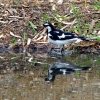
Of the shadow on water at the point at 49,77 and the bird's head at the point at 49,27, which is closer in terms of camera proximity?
the shadow on water at the point at 49,77

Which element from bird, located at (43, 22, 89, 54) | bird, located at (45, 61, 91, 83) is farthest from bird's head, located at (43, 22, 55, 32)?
bird, located at (45, 61, 91, 83)

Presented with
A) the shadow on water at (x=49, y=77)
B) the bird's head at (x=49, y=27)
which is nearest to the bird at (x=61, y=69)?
the shadow on water at (x=49, y=77)

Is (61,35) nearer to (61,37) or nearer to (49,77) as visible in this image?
(61,37)

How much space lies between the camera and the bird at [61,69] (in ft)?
36.5

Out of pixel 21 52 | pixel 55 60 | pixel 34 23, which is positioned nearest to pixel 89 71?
pixel 55 60

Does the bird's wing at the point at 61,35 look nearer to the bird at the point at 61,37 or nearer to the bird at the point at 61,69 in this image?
the bird at the point at 61,37

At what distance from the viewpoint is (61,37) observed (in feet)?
42.3

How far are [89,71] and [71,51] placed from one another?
75.3 inches

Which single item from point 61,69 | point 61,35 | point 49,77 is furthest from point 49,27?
point 49,77

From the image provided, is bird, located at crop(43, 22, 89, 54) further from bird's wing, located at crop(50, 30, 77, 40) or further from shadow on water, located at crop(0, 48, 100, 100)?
shadow on water, located at crop(0, 48, 100, 100)

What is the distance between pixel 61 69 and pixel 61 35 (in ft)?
5.07

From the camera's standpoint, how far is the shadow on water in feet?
32.3

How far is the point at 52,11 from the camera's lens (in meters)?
14.5

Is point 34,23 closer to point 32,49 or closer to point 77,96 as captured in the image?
point 32,49
